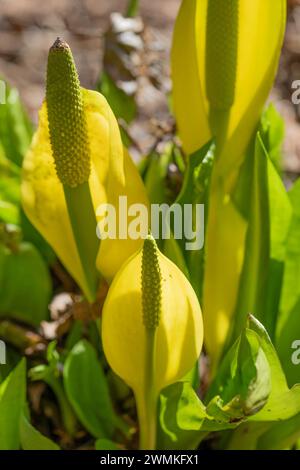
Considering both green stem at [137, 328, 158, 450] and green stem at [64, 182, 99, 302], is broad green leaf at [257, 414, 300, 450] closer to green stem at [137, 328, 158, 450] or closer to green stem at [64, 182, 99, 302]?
green stem at [137, 328, 158, 450]

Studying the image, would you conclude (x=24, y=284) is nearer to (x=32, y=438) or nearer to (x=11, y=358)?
A: (x=11, y=358)

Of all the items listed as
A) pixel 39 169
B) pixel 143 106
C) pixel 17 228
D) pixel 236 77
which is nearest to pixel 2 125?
pixel 17 228

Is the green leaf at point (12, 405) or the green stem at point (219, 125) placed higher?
the green stem at point (219, 125)

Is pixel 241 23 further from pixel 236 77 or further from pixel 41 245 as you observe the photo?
pixel 41 245

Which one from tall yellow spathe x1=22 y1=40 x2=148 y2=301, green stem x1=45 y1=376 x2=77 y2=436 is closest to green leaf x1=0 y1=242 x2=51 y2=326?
green stem x1=45 y1=376 x2=77 y2=436

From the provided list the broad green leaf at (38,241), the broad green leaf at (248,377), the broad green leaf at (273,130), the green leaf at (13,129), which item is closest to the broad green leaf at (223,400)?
the broad green leaf at (248,377)

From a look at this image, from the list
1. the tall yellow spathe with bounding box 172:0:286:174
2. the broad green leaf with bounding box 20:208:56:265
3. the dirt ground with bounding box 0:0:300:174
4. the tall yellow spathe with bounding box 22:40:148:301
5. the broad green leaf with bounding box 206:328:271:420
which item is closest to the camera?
the broad green leaf with bounding box 206:328:271:420

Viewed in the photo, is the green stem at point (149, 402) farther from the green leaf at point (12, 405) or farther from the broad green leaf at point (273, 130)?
the broad green leaf at point (273, 130)
